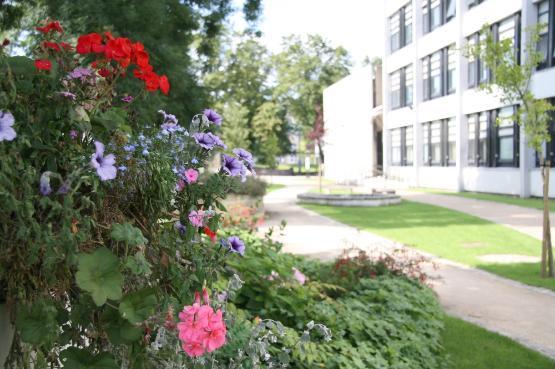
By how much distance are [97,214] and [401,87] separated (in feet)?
109

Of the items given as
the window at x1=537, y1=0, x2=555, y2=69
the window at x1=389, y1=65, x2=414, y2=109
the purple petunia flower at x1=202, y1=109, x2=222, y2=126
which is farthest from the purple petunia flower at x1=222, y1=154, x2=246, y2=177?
the window at x1=389, y1=65, x2=414, y2=109

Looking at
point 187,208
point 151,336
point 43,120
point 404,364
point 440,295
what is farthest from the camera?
point 440,295

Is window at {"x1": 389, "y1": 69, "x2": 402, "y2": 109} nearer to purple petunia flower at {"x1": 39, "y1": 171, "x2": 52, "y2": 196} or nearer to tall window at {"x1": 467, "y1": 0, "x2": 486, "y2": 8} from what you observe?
tall window at {"x1": 467, "y1": 0, "x2": 486, "y2": 8}

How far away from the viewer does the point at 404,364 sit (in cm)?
406

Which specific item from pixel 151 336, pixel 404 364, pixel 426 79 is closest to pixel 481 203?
pixel 426 79

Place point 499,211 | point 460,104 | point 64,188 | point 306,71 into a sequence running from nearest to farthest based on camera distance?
point 64,188, point 499,211, point 460,104, point 306,71

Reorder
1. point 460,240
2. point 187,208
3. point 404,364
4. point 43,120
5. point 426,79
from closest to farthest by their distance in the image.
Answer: point 43,120 → point 187,208 → point 404,364 → point 460,240 → point 426,79

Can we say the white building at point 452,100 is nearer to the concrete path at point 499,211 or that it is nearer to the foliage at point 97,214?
the concrete path at point 499,211

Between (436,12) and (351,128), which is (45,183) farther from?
(351,128)

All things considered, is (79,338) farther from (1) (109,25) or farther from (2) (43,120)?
(1) (109,25)

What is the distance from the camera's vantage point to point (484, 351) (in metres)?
5.17

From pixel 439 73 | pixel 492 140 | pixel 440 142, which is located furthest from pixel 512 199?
pixel 439 73

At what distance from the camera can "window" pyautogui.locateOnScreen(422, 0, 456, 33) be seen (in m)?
28.0

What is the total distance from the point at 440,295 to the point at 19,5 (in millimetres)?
8297
